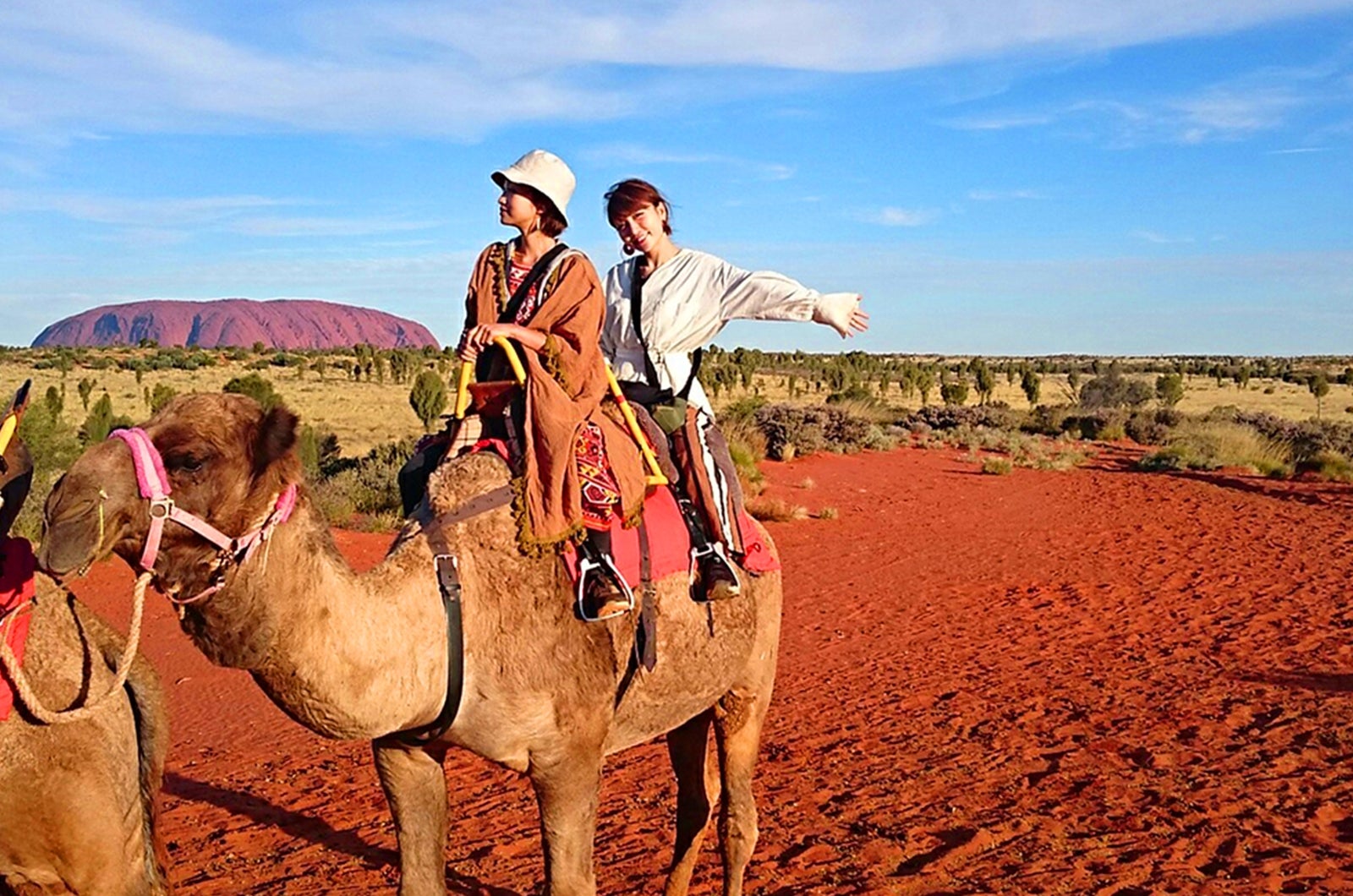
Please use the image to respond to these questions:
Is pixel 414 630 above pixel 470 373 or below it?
below

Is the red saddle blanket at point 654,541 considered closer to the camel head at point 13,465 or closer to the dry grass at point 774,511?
the camel head at point 13,465

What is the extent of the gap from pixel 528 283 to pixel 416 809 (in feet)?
6.51

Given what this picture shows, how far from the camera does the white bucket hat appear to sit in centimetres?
470

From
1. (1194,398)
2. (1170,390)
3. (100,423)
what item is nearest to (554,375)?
(100,423)

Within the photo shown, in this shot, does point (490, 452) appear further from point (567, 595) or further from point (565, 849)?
point (565, 849)

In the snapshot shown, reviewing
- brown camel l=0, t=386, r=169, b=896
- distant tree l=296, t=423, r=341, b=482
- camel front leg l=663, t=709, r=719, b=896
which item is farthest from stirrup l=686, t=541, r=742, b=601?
distant tree l=296, t=423, r=341, b=482

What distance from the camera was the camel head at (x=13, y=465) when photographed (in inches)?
145

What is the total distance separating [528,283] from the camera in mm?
4672

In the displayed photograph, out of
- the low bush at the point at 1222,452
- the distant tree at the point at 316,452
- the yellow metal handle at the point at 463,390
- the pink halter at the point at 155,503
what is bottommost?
the low bush at the point at 1222,452

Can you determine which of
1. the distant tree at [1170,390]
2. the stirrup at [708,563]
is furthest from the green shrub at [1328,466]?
the stirrup at [708,563]

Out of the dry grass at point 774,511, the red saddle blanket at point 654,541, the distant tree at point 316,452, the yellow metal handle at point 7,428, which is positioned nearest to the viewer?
the yellow metal handle at point 7,428

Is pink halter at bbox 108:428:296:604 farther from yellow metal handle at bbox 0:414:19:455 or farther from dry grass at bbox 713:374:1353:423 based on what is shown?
dry grass at bbox 713:374:1353:423

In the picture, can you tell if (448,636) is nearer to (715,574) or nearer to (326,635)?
(326,635)

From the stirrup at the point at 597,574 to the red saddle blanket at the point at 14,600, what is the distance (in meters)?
1.74
